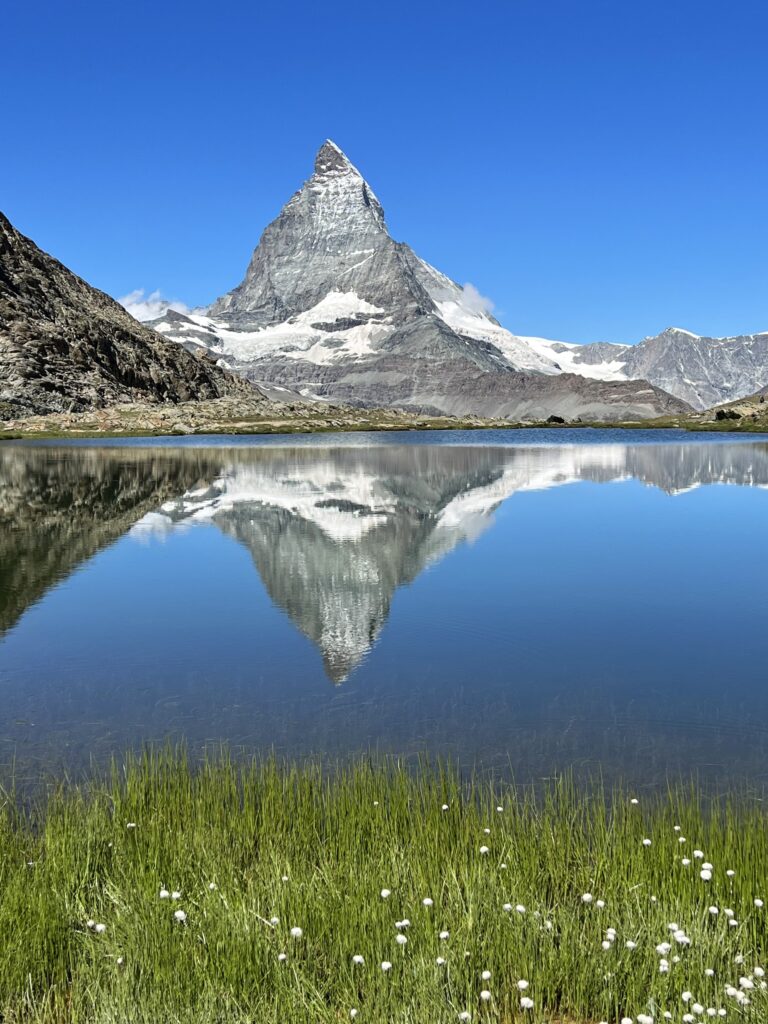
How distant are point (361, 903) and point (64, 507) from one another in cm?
4755

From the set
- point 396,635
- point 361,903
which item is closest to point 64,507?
point 396,635

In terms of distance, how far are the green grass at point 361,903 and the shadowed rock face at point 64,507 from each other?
14207mm

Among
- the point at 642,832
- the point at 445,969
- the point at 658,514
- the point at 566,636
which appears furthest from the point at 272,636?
the point at 658,514

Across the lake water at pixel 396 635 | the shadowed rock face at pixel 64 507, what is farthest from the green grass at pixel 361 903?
the shadowed rock face at pixel 64 507

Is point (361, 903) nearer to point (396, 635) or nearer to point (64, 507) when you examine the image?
point (396, 635)

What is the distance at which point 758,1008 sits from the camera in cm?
711

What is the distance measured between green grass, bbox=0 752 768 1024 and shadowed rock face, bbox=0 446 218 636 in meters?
14.2

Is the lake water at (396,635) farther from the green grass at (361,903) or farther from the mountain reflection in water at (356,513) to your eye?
the green grass at (361,903)

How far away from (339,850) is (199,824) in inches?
70.3

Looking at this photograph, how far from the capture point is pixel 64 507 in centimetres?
5209

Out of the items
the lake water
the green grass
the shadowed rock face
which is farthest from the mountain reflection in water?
the green grass

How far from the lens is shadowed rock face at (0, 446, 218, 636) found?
30750mm

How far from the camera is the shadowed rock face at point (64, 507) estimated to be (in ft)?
101

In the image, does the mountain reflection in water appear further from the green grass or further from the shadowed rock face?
the green grass
